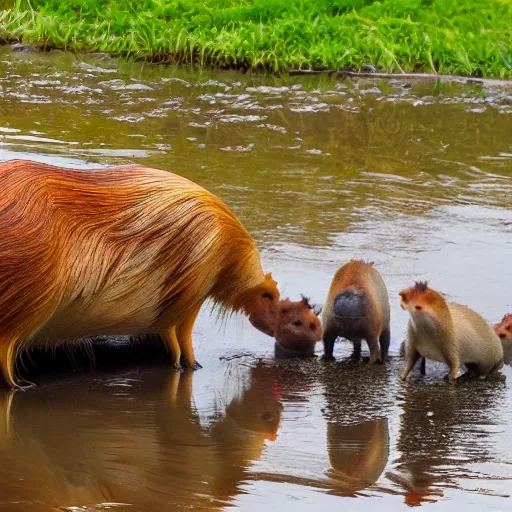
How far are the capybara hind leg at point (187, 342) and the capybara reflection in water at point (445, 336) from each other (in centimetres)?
107

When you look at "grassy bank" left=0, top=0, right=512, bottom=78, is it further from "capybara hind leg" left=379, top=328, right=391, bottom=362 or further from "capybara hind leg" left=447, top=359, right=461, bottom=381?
"capybara hind leg" left=447, top=359, right=461, bottom=381

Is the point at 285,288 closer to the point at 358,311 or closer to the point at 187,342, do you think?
the point at 358,311

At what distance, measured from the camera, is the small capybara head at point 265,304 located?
598 cm

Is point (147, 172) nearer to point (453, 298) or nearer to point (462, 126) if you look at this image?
point (453, 298)

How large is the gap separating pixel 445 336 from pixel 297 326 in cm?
78

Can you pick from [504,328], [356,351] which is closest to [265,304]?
[356,351]

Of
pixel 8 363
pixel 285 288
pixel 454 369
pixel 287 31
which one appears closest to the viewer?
pixel 8 363

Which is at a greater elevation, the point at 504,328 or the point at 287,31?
the point at 287,31

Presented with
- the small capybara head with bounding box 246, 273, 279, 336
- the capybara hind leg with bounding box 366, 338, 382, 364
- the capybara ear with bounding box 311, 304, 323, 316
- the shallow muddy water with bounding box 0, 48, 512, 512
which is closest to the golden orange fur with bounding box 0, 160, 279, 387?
the small capybara head with bounding box 246, 273, 279, 336

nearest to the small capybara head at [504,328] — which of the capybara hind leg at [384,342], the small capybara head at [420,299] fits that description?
the small capybara head at [420,299]

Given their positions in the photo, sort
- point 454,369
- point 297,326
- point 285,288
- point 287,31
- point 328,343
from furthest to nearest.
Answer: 1. point 287,31
2. point 285,288
3. point 328,343
4. point 297,326
5. point 454,369

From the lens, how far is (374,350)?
6.03 metres

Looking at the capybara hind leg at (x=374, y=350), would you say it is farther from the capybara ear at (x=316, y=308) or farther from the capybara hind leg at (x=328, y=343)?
the capybara ear at (x=316, y=308)

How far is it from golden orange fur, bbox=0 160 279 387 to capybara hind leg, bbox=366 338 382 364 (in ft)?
2.53
